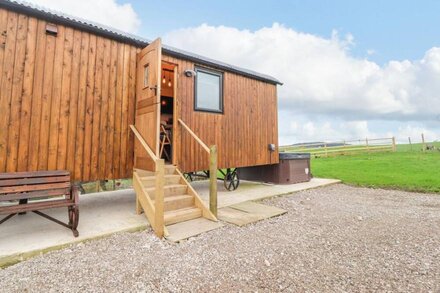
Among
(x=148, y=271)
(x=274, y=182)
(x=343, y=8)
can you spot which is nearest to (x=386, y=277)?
(x=148, y=271)

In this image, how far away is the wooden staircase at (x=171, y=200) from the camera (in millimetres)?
4037

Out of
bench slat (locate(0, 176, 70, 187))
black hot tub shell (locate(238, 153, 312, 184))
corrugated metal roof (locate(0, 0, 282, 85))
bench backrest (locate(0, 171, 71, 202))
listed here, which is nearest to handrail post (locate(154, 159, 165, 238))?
bench backrest (locate(0, 171, 71, 202))

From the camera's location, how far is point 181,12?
8.02 metres

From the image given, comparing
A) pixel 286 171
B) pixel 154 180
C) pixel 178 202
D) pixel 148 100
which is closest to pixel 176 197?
pixel 178 202

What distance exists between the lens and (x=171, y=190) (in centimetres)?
457

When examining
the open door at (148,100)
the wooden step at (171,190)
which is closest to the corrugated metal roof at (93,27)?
the open door at (148,100)

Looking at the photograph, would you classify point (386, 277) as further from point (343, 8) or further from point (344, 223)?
point (343, 8)

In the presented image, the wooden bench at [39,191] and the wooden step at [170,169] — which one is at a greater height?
the wooden step at [170,169]

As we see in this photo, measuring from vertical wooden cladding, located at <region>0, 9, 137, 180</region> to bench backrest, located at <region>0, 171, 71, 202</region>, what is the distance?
29 centimetres

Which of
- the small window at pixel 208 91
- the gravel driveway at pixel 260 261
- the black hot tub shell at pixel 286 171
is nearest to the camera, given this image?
the gravel driveway at pixel 260 261

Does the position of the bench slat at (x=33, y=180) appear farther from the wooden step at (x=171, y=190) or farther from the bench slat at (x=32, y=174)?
the wooden step at (x=171, y=190)

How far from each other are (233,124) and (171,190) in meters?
3.29

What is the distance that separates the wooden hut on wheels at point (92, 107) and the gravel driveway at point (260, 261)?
0.72 meters

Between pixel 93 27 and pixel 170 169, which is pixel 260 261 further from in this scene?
pixel 93 27
